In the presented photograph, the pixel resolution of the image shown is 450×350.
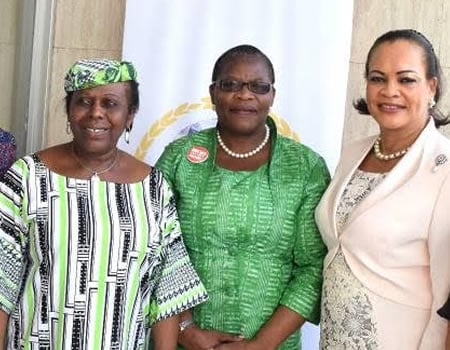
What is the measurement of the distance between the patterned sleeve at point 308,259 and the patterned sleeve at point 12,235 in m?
0.88

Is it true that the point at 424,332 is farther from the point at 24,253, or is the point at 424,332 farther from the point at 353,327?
the point at 24,253

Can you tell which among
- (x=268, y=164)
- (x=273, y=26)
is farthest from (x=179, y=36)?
(x=268, y=164)

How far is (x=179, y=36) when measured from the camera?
3.44 meters

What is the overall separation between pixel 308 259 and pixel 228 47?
1371 millimetres

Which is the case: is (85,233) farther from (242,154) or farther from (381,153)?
(381,153)

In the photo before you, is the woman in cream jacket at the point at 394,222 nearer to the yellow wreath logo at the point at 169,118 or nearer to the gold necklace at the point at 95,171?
the gold necklace at the point at 95,171

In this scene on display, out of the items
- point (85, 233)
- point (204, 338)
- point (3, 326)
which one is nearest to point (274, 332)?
point (204, 338)

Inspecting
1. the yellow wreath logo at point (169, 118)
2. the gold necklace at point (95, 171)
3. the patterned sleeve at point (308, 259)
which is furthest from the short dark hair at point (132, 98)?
the yellow wreath logo at point (169, 118)

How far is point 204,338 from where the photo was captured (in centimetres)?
240

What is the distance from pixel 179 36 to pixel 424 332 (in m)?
1.99

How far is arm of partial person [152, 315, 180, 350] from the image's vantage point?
2.33 m

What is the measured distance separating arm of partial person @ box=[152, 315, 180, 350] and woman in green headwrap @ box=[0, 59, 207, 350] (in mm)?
58

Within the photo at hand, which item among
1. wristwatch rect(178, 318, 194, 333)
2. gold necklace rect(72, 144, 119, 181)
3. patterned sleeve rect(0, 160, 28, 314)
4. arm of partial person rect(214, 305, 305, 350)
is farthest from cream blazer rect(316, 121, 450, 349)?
patterned sleeve rect(0, 160, 28, 314)

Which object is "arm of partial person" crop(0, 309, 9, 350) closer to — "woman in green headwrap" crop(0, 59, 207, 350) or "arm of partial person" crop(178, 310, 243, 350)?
"woman in green headwrap" crop(0, 59, 207, 350)
